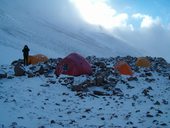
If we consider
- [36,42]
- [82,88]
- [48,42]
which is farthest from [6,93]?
[48,42]

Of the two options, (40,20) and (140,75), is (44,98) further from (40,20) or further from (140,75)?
(40,20)

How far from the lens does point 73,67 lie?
858 inches

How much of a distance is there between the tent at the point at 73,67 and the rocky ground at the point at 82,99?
0.59 m

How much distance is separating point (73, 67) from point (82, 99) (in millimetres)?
5545

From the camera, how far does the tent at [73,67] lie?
21766 mm

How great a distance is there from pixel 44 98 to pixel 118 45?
133 metres

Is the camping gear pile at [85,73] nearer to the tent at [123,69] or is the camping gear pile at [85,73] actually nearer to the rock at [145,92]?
the tent at [123,69]

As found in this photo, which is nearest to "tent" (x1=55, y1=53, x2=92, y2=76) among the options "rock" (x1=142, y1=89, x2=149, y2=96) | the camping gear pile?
the camping gear pile

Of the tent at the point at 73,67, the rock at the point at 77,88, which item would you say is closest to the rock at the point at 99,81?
the rock at the point at 77,88

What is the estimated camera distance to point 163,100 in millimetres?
16547

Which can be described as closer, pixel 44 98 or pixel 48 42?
pixel 44 98

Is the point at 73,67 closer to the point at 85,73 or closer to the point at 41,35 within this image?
the point at 85,73

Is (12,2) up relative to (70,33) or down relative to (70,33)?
up

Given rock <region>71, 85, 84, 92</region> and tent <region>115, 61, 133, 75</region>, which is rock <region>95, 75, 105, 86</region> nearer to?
rock <region>71, 85, 84, 92</region>
